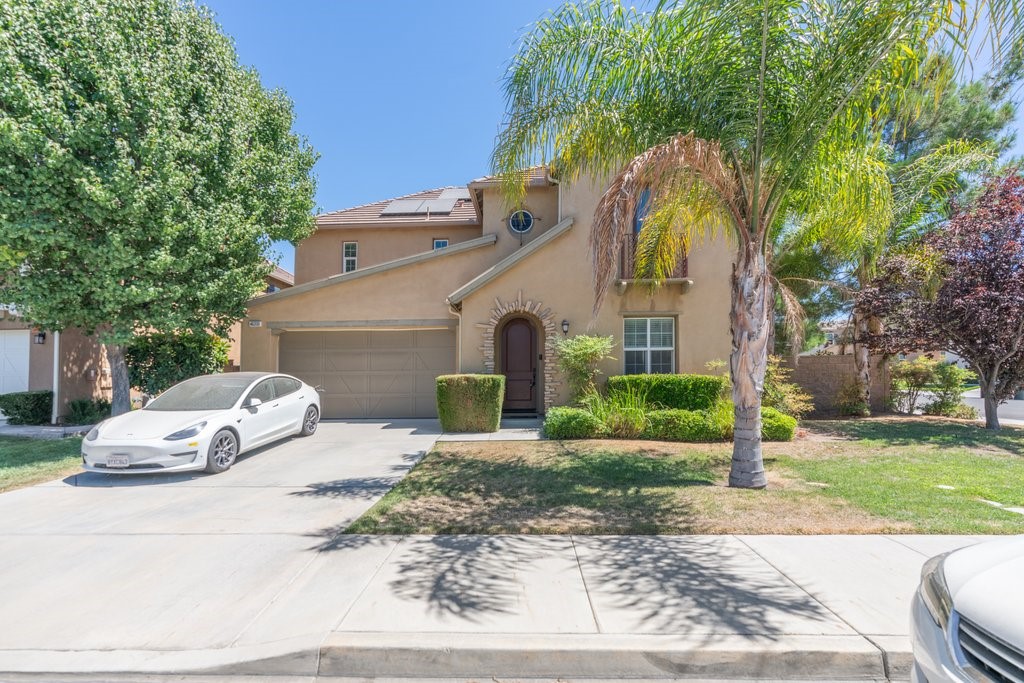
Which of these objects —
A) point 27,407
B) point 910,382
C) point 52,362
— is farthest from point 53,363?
point 910,382

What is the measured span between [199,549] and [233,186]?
8179mm

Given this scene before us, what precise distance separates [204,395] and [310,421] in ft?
8.00

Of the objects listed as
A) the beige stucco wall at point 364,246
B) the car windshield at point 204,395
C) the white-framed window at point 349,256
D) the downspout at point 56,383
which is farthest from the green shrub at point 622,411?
the downspout at point 56,383

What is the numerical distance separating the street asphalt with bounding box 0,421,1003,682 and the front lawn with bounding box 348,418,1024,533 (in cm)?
37

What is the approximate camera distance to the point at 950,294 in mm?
10664

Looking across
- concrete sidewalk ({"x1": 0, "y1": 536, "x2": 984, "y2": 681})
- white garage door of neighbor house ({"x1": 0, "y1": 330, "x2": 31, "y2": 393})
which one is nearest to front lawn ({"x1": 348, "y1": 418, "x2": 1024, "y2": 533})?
concrete sidewalk ({"x1": 0, "y1": 536, "x2": 984, "y2": 681})

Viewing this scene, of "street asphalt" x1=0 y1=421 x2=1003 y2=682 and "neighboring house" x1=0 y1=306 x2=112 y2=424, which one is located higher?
"neighboring house" x1=0 y1=306 x2=112 y2=424

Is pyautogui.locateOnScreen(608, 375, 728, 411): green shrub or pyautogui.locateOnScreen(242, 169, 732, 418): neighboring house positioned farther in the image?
pyautogui.locateOnScreen(242, 169, 732, 418): neighboring house

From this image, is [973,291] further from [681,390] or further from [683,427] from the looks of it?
[683,427]

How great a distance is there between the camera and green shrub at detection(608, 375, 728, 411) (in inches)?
427

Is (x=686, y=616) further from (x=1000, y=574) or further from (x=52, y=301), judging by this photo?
(x=52, y=301)

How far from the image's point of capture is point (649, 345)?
480 inches

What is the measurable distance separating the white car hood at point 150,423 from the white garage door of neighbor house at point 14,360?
829 cm

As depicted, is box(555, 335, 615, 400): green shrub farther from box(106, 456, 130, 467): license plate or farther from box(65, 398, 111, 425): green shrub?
box(65, 398, 111, 425): green shrub
